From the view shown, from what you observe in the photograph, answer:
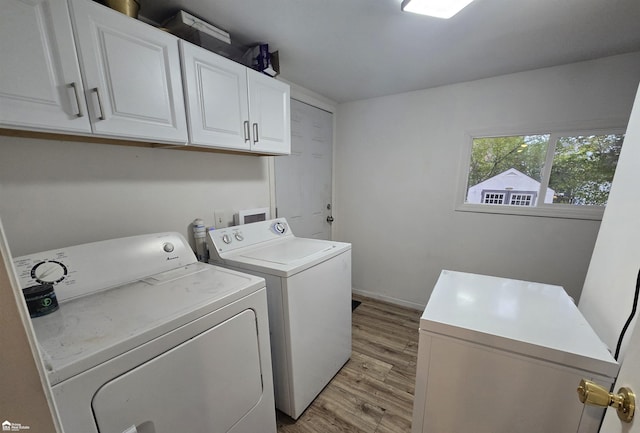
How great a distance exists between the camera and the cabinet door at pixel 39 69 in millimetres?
774

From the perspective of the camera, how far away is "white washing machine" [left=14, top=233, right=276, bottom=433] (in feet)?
2.23

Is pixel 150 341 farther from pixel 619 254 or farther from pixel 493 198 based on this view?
→ pixel 493 198

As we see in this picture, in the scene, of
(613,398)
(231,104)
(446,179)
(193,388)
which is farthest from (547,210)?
(193,388)

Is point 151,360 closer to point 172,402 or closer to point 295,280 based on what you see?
point 172,402

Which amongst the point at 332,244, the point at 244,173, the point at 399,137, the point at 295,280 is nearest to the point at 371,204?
the point at 399,137

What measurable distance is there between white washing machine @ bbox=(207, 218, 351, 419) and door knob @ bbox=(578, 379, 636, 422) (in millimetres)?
1091

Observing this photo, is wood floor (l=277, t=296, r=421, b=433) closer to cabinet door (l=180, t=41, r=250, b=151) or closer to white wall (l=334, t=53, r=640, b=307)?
white wall (l=334, t=53, r=640, b=307)

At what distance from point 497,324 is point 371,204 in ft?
6.74

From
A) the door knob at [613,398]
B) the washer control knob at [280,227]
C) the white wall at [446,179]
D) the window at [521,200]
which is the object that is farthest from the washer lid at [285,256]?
the window at [521,200]

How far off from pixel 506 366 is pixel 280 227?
1.62 metres

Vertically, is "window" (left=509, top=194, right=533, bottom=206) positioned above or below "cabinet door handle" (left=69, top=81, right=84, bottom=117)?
below

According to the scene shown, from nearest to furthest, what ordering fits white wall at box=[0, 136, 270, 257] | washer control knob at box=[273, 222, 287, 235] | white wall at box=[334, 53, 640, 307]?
white wall at box=[0, 136, 270, 257], white wall at box=[334, 53, 640, 307], washer control knob at box=[273, 222, 287, 235]

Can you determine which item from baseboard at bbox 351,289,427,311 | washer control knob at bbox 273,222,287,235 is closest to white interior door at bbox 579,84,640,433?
baseboard at bbox 351,289,427,311

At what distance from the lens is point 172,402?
0.83 metres
